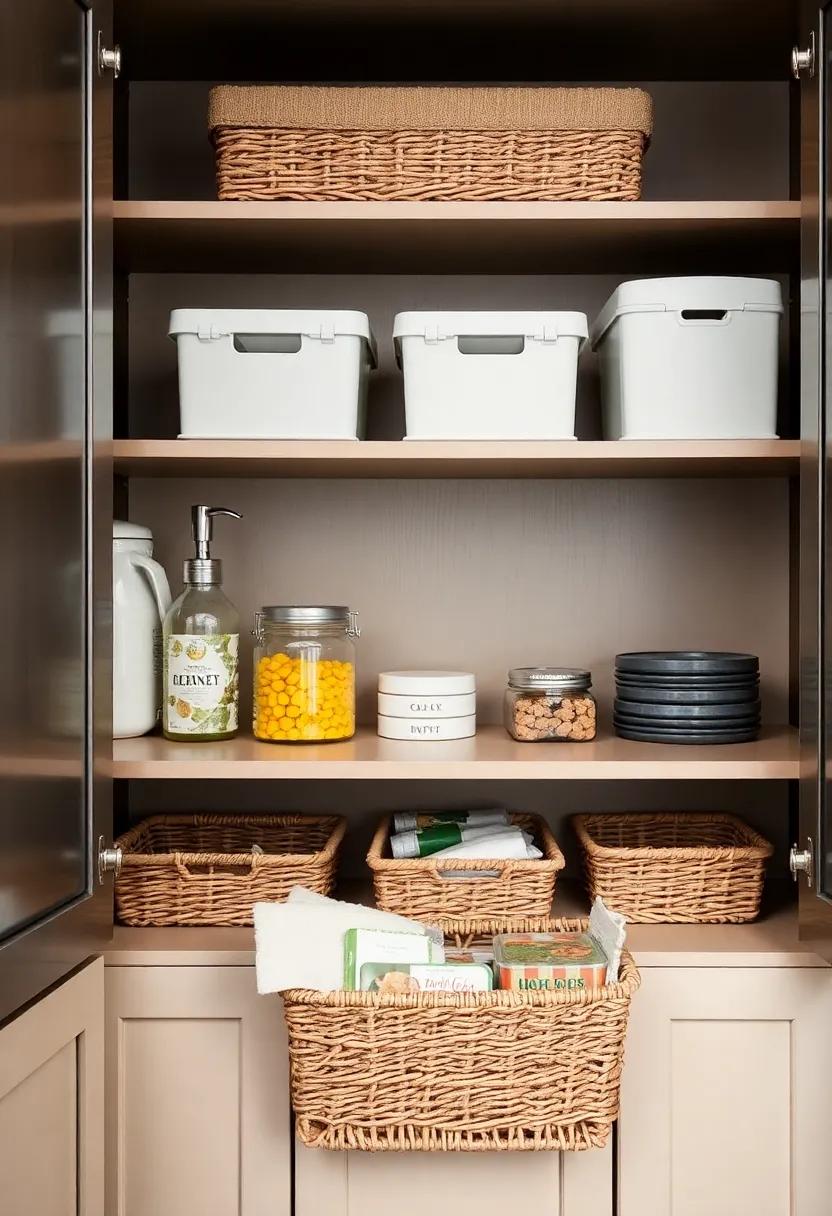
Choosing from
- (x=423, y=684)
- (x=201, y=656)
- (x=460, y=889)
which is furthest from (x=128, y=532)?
(x=460, y=889)

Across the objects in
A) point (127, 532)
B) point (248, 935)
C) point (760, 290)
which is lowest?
point (248, 935)

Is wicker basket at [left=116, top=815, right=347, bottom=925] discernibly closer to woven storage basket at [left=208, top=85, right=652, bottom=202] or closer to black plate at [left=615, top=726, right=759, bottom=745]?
black plate at [left=615, top=726, right=759, bottom=745]

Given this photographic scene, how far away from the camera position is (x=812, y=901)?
51.9 inches

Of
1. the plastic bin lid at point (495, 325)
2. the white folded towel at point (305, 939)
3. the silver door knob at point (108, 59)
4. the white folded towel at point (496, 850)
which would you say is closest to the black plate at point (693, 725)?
the white folded towel at point (496, 850)

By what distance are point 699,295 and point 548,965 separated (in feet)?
2.96

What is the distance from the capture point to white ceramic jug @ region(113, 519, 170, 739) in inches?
62.7

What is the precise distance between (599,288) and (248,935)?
45.9 inches

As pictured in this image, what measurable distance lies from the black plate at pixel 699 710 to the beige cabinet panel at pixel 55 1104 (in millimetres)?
834

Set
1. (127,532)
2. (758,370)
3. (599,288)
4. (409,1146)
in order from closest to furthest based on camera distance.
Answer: (409,1146), (758,370), (127,532), (599,288)

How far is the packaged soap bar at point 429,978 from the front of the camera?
1.24 metres

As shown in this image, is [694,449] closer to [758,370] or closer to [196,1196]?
[758,370]

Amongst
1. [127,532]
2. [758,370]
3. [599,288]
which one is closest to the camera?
[758,370]

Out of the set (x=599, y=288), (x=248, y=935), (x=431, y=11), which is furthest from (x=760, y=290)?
(x=248, y=935)

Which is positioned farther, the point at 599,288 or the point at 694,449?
the point at 599,288
